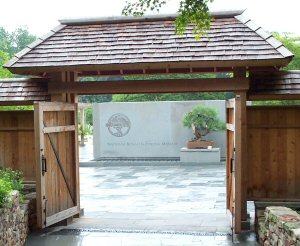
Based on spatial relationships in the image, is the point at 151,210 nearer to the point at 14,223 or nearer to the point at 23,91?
Result: the point at 23,91

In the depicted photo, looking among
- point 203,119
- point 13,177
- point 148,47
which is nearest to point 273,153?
point 148,47

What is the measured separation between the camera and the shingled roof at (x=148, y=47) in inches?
298

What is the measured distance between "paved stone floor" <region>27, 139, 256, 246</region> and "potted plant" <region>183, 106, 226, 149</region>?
1.54 meters

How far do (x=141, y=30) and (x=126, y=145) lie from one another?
11.9 metres

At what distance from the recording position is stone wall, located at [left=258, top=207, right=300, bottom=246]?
512 cm

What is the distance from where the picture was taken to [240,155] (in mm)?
7348

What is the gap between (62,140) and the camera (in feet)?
27.3

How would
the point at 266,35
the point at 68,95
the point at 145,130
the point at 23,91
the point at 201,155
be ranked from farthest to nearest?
1. the point at 145,130
2. the point at 201,155
3. the point at 68,95
4. the point at 23,91
5. the point at 266,35

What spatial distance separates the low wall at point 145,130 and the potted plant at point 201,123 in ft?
3.32

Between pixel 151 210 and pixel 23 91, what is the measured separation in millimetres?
3475

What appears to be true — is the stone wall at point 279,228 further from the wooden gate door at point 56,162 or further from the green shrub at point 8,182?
the green shrub at point 8,182

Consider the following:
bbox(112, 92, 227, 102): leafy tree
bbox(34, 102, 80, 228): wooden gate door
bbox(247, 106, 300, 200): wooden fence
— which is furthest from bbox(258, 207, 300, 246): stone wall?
bbox(112, 92, 227, 102): leafy tree

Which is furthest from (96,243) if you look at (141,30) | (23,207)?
(141,30)

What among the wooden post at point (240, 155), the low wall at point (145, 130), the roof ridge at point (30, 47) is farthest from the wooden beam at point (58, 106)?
the low wall at point (145, 130)
